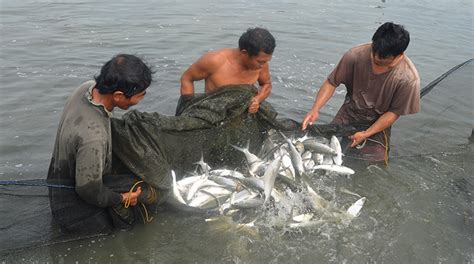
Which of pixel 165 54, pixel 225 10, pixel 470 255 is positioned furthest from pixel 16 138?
pixel 225 10

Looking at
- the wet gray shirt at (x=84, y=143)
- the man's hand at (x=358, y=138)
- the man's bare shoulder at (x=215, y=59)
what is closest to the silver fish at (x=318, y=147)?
the man's hand at (x=358, y=138)

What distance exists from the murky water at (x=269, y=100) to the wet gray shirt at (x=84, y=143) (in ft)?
2.88

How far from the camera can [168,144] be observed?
438 cm

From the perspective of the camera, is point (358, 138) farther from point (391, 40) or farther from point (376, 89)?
point (391, 40)

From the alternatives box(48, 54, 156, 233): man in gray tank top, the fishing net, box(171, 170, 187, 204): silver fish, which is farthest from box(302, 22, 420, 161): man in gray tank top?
box(48, 54, 156, 233): man in gray tank top

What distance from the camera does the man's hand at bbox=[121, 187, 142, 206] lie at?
3783 millimetres

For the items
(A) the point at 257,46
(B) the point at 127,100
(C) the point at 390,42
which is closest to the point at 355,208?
(C) the point at 390,42

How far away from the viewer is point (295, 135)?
5.45m

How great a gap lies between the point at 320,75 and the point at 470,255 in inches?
280

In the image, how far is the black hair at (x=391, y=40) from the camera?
15.4 feet

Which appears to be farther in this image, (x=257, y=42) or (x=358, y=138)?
(x=358, y=138)

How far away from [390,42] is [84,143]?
11.6 feet

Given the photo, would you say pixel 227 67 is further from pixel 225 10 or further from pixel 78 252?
pixel 225 10

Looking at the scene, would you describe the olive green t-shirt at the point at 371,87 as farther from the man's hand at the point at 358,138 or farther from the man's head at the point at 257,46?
the man's head at the point at 257,46
